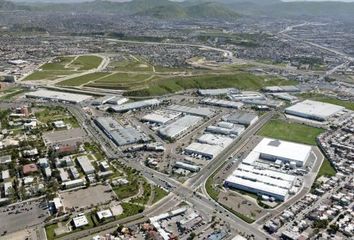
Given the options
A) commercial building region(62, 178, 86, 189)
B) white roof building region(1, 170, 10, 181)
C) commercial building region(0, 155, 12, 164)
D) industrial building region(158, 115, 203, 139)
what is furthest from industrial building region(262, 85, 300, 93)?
white roof building region(1, 170, 10, 181)

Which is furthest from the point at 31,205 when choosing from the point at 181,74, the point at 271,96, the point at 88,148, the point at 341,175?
the point at 181,74

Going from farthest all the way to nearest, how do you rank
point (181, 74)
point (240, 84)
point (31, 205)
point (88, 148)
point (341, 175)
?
point (181, 74) < point (240, 84) < point (88, 148) < point (341, 175) < point (31, 205)

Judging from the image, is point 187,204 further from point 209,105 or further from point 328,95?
point 328,95

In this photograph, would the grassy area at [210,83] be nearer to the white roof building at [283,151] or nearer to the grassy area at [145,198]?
the white roof building at [283,151]

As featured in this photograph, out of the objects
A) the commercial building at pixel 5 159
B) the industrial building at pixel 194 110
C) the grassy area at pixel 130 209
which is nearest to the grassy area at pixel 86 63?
the industrial building at pixel 194 110

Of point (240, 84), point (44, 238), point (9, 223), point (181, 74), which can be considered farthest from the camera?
point (181, 74)
